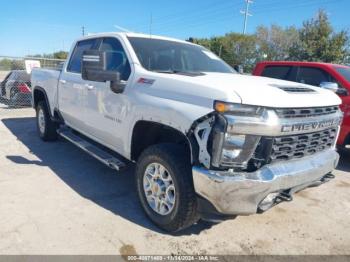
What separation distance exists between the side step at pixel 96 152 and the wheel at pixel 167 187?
0.43 metres

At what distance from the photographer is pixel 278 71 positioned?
273 inches

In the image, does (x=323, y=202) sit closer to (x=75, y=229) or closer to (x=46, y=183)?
(x=75, y=229)

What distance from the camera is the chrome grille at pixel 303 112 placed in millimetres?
2689

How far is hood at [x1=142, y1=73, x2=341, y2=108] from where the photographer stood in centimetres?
259

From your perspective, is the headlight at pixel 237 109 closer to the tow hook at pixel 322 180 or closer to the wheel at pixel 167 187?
the wheel at pixel 167 187

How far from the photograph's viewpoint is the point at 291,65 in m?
6.74

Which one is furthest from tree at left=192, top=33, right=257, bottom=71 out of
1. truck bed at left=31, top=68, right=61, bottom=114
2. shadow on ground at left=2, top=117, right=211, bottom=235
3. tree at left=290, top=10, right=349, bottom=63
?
shadow on ground at left=2, top=117, right=211, bottom=235

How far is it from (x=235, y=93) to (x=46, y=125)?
471cm

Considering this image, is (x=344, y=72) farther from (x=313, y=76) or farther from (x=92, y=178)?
(x=92, y=178)

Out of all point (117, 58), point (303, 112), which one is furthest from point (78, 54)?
point (303, 112)

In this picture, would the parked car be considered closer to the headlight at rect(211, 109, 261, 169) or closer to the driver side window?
the driver side window

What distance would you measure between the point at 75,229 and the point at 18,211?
0.77 metres

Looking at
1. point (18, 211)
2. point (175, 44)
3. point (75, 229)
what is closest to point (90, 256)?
point (75, 229)

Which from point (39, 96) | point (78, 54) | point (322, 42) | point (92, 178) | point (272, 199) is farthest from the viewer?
point (322, 42)
